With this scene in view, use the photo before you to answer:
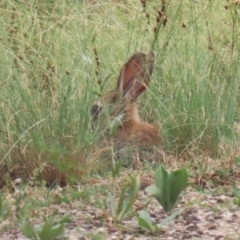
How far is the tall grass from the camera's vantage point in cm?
575

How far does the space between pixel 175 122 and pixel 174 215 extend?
2.42 meters

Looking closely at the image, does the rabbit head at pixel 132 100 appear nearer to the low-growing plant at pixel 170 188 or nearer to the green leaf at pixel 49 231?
the low-growing plant at pixel 170 188

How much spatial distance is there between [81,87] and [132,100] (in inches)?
17.1

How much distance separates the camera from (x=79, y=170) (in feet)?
17.9

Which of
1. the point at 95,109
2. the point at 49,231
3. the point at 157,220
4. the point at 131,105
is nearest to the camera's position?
the point at 49,231

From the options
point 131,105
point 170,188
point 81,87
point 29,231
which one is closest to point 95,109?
point 81,87

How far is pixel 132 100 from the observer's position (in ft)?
21.9

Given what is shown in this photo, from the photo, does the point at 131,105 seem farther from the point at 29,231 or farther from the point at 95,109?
the point at 29,231

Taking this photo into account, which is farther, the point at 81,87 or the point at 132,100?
the point at 132,100

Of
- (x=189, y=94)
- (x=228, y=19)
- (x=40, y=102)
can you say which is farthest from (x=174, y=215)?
(x=228, y=19)

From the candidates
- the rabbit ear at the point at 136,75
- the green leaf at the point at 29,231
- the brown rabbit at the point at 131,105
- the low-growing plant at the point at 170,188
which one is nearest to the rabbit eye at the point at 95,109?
the brown rabbit at the point at 131,105

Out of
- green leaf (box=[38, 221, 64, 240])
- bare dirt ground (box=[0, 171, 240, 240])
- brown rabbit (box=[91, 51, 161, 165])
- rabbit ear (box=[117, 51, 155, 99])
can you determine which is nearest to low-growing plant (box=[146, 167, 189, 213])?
bare dirt ground (box=[0, 171, 240, 240])

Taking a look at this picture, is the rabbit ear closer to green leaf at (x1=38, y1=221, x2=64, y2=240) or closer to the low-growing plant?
the low-growing plant

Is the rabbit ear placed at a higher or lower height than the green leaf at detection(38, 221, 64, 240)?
higher
